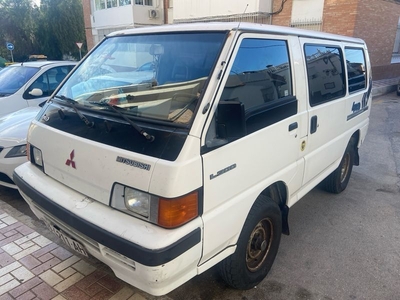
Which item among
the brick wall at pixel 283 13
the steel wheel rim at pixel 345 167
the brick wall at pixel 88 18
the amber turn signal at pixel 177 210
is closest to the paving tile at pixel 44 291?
the amber turn signal at pixel 177 210

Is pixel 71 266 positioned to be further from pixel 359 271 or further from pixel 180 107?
pixel 359 271

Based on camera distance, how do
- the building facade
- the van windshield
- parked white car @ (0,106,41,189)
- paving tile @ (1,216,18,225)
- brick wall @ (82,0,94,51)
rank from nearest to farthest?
the van windshield
paving tile @ (1,216,18,225)
parked white car @ (0,106,41,189)
the building facade
brick wall @ (82,0,94,51)

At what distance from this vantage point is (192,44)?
2.30 metres

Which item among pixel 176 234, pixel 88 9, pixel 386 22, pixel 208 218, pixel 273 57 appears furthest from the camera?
pixel 88 9

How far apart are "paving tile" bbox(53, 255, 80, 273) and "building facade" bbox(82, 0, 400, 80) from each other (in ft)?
36.3

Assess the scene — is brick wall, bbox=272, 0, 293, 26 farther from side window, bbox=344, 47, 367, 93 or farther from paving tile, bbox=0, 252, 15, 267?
paving tile, bbox=0, 252, 15, 267

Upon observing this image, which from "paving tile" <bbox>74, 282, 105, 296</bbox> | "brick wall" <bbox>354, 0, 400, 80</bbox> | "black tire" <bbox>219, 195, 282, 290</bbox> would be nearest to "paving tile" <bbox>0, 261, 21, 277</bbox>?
"paving tile" <bbox>74, 282, 105, 296</bbox>

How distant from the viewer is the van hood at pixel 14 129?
148 inches

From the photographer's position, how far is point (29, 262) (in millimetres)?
2834

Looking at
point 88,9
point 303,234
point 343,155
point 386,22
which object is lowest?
point 303,234

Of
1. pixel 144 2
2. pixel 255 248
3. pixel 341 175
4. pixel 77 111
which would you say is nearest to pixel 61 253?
pixel 77 111

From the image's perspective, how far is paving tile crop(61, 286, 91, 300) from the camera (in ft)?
8.03

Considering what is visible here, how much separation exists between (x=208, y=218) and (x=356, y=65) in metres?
3.34

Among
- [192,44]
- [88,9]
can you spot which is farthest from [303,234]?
[88,9]
